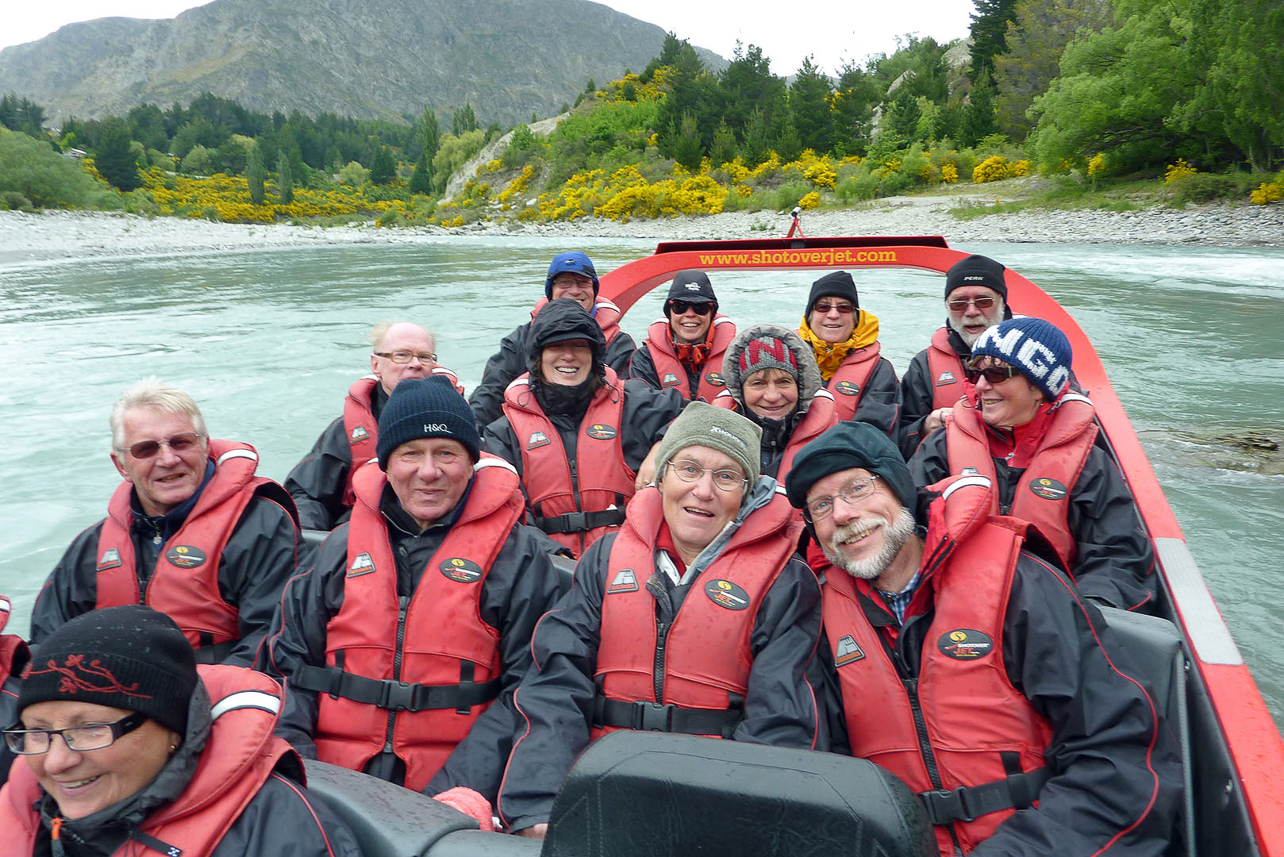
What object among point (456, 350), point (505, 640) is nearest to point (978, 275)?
point (505, 640)

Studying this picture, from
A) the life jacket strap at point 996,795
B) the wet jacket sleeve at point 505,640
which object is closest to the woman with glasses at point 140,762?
the wet jacket sleeve at point 505,640

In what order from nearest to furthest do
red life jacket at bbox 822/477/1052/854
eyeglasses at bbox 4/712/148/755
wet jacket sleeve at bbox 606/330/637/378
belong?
eyeglasses at bbox 4/712/148/755 → red life jacket at bbox 822/477/1052/854 → wet jacket sleeve at bbox 606/330/637/378

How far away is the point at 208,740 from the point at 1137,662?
61.9 inches

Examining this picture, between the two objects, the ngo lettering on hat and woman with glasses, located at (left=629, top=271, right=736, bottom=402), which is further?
woman with glasses, located at (left=629, top=271, right=736, bottom=402)

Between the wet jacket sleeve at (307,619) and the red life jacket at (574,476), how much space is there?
37.3 inches

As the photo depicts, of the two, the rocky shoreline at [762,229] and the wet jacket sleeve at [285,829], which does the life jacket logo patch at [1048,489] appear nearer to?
the wet jacket sleeve at [285,829]

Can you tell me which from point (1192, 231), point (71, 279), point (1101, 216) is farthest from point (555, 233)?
point (1192, 231)

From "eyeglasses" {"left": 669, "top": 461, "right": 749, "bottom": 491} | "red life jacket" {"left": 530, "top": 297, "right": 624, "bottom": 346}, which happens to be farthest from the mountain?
"eyeglasses" {"left": 669, "top": 461, "right": 749, "bottom": 491}

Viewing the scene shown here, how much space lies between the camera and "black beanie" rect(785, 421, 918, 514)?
145cm

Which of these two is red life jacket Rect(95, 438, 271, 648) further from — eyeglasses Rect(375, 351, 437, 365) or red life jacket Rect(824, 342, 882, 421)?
red life jacket Rect(824, 342, 882, 421)

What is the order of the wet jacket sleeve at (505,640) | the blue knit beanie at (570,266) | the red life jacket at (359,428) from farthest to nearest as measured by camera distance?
1. the blue knit beanie at (570,266)
2. the red life jacket at (359,428)
3. the wet jacket sleeve at (505,640)

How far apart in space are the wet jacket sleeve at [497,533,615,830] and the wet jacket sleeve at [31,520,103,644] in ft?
3.59

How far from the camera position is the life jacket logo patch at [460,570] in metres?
1.63

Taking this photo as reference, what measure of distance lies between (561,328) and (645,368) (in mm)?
1095
